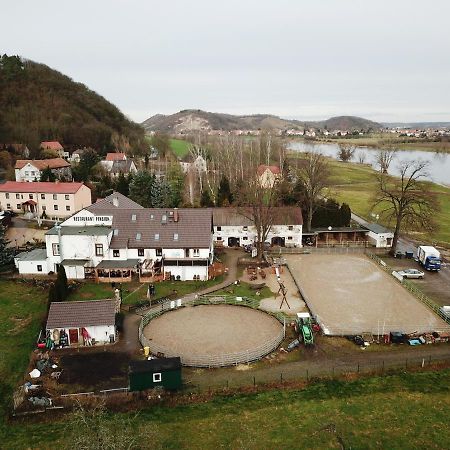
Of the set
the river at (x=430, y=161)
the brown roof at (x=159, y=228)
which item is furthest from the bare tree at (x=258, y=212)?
the river at (x=430, y=161)

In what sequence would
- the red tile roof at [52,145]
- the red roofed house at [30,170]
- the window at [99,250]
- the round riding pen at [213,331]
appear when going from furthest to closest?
the red tile roof at [52,145] < the red roofed house at [30,170] < the window at [99,250] < the round riding pen at [213,331]

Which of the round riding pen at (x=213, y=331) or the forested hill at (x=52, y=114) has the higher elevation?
the forested hill at (x=52, y=114)

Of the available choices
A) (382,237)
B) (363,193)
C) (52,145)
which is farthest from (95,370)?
(52,145)

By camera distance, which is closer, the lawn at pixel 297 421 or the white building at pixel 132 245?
the lawn at pixel 297 421

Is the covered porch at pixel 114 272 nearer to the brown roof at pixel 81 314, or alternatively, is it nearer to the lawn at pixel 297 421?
the brown roof at pixel 81 314

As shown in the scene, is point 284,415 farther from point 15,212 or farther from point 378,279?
point 15,212

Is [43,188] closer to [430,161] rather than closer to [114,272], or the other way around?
[114,272]

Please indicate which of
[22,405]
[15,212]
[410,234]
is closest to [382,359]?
[22,405]
